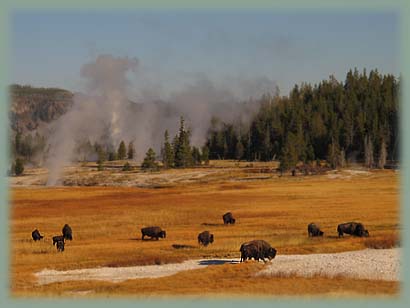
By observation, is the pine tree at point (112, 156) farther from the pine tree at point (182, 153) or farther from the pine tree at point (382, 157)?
the pine tree at point (382, 157)

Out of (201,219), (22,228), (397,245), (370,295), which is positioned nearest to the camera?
(370,295)

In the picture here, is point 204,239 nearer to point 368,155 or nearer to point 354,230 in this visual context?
point 354,230

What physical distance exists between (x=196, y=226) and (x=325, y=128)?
9118 centimetres

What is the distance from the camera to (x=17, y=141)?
6102 inches

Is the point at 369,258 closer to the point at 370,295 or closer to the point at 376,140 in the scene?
the point at 370,295

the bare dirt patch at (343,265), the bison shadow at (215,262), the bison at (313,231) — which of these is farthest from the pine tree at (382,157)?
the bison shadow at (215,262)

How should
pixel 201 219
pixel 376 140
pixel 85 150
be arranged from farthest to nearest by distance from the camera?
1. pixel 85 150
2. pixel 376 140
3. pixel 201 219

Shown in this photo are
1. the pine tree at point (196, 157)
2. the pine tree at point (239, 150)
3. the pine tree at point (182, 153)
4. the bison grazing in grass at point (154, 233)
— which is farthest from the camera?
the pine tree at point (239, 150)

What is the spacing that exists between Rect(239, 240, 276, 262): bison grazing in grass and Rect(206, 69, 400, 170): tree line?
7610 centimetres

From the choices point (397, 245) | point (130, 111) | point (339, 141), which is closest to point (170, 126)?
point (130, 111)

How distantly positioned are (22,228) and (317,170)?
6721cm

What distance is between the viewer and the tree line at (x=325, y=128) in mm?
122688

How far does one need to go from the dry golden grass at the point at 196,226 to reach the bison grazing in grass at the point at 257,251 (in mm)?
1342

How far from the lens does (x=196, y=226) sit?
48.0 meters
